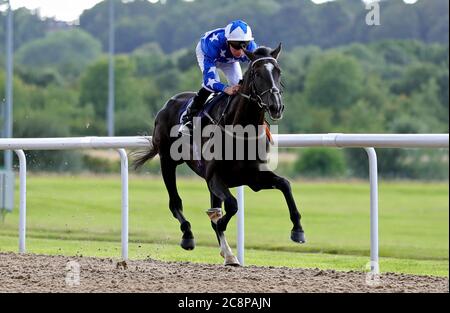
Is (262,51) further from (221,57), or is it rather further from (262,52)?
(221,57)

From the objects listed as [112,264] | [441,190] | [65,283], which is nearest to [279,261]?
[112,264]

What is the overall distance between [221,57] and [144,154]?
1.26m

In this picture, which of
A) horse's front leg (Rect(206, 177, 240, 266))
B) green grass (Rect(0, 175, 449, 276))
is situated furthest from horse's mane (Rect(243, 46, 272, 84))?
green grass (Rect(0, 175, 449, 276))

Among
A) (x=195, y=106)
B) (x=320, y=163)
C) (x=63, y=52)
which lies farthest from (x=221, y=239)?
(x=63, y=52)

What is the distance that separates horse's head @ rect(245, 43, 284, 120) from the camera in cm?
629

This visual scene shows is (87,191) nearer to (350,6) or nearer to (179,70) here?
(179,70)

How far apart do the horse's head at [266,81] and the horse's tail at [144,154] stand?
5.15 ft

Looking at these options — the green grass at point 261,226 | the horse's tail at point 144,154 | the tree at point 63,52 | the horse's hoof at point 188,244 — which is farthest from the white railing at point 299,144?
the tree at point 63,52

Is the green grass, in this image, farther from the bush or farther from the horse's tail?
the bush

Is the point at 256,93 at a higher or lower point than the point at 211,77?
lower

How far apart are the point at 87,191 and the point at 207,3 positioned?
43781 mm

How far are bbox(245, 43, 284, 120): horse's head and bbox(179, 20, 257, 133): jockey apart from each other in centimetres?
28

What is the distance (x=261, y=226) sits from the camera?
56.4 feet

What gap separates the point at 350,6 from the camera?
63906 millimetres
